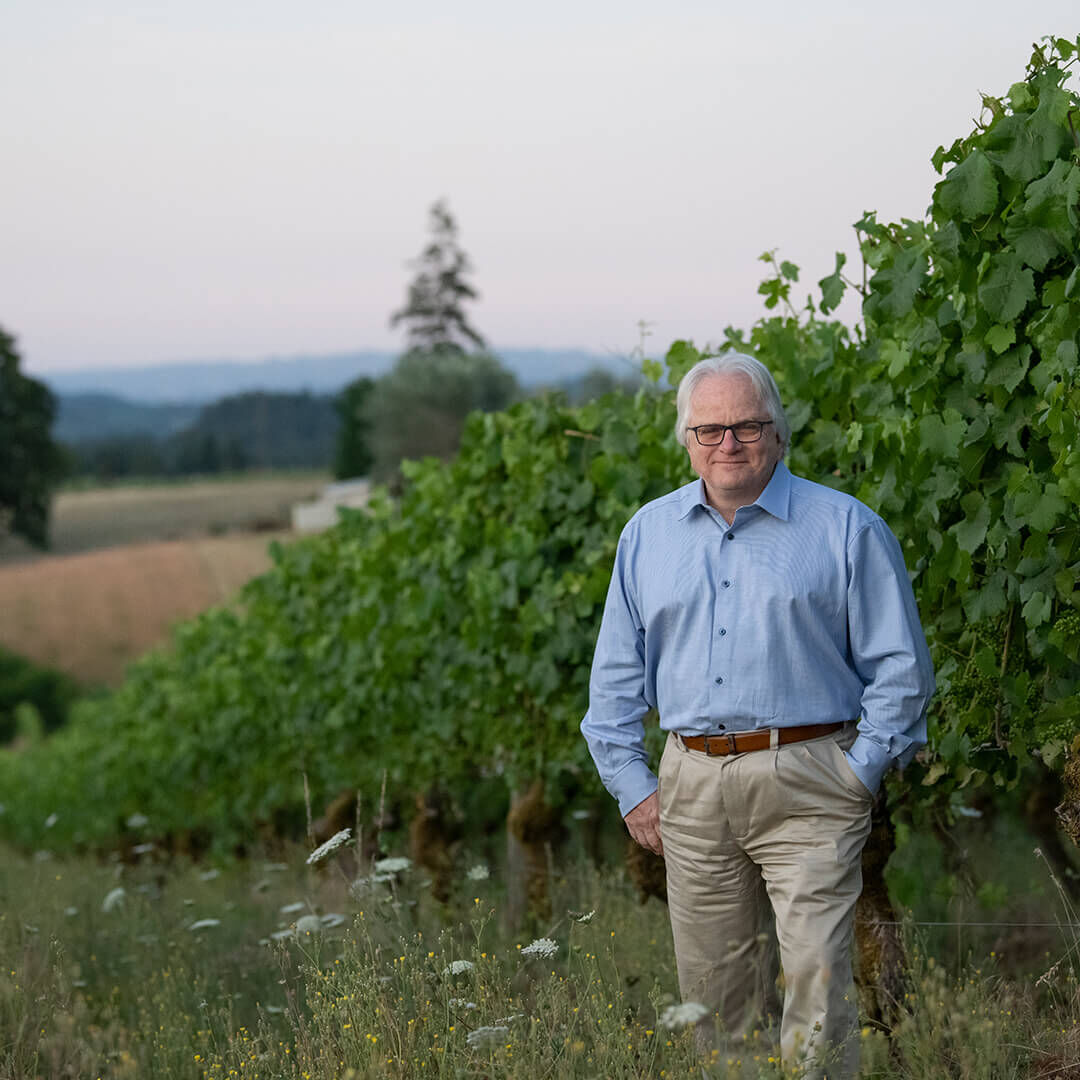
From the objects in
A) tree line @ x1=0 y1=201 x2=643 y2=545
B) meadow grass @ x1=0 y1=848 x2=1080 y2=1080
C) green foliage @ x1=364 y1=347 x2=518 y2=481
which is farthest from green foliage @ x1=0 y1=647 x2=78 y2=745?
meadow grass @ x1=0 y1=848 x2=1080 y2=1080

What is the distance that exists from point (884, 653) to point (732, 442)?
615 mm

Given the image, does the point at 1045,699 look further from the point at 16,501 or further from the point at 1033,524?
the point at 16,501

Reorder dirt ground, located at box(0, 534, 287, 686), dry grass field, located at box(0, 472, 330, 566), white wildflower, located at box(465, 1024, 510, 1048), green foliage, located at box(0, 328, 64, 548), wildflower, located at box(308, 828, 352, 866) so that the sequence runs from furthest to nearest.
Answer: dry grass field, located at box(0, 472, 330, 566) → green foliage, located at box(0, 328, 64, 548) → dirt ground, located at box(0, 534, 287, 686) → wildflower, located at box(308, 828, 352, 866) → white wildflower, located at box(465, 1024, 510, 1048)

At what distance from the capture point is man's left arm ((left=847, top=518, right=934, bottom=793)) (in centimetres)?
322

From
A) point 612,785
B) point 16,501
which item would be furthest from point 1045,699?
point 16,501

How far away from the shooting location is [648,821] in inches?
141

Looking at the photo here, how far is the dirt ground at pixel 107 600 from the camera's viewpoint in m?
37.4

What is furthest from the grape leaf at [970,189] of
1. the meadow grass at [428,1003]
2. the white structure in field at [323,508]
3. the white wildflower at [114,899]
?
the white structure in field at [323,508]

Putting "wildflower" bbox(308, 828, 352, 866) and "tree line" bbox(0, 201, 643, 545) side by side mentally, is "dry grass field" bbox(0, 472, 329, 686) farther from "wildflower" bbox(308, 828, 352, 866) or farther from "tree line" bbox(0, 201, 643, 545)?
"wildflower" bbox(308, 828, 352, 866)

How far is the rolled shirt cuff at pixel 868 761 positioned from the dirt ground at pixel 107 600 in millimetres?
32254

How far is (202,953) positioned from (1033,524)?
4.72m

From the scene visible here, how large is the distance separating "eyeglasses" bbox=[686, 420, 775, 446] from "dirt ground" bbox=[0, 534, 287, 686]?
3207cm

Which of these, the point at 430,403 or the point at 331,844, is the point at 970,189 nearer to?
the point at 331,844

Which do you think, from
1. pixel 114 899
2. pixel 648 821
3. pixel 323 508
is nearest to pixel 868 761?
pixel 648 821
